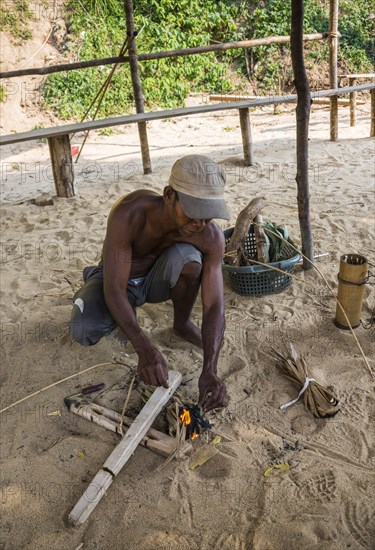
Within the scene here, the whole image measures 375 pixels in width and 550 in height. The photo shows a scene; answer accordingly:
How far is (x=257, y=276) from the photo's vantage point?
9.77 ft

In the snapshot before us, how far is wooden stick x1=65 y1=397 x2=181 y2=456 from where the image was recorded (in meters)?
1.93

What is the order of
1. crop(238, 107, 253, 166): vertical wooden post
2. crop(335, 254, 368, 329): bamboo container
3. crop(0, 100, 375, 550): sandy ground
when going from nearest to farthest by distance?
1. crop(0, 100, 375, 550): sandy ground
2. crop(335, 254, 368, 329): bamboo container
3. crop(238, 107, 253, 166): vertical wooden post

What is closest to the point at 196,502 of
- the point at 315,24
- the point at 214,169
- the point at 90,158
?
the point at 214,169

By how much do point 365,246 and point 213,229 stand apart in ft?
5.64

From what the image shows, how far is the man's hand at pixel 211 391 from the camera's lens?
1.99 meters

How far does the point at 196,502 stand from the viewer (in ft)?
5.74

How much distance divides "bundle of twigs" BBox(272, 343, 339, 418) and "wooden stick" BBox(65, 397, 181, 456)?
0.55 meters

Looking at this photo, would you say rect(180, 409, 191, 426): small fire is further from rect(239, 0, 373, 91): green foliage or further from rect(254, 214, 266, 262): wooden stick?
rect(239, 0, 373, 91): green foliage

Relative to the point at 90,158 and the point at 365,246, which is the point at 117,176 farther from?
the point at 365,246

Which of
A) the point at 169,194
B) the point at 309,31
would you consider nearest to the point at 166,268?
the point at 169,194

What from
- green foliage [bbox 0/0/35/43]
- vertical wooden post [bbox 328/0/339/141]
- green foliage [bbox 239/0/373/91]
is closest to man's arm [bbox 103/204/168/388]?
vertical wooden post [bbox 328/0/339/141]

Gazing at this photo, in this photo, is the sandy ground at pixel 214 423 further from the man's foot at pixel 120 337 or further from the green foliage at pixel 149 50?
the green foliage at pixel 149 50

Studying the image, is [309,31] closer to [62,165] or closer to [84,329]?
[62,165]

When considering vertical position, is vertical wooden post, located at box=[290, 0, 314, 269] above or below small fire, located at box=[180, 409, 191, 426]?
above
